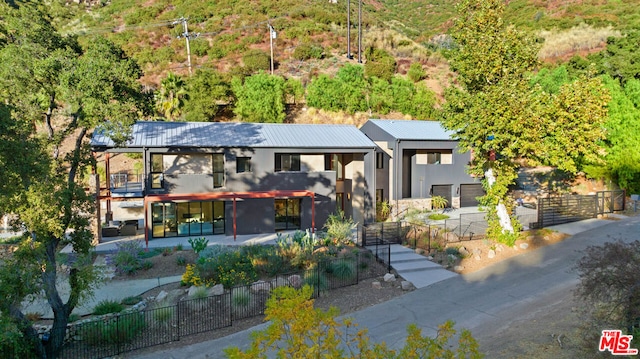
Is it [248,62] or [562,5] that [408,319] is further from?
[562,5]

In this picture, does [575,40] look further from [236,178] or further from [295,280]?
A: [295,280]

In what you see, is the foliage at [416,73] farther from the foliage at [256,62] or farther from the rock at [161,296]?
the rock at [161,296]

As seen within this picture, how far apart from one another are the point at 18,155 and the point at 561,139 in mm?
19398

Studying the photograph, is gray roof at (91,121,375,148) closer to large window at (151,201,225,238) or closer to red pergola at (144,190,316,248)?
red pergola at (144,190,316,248)

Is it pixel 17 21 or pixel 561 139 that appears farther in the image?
pixel 561 139

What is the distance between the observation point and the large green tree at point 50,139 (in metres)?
9.20

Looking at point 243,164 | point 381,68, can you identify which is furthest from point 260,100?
point 243,164

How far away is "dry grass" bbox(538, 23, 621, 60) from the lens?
200 feet

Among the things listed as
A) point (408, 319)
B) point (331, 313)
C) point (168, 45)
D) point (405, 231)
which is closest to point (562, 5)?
point (168, 45)

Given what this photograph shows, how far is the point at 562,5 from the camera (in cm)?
7875

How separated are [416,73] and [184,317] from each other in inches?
1995

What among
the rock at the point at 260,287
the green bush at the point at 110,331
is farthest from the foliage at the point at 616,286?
the green bush at the point at 110,331

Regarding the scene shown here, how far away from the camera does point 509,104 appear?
16859 mm

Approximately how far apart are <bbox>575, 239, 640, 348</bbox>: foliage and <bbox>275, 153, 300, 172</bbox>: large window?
58.1ft
